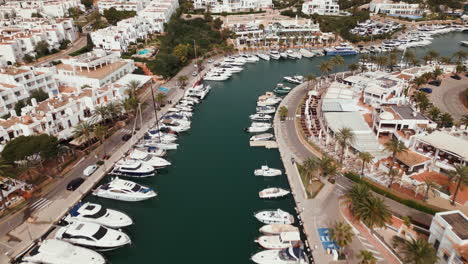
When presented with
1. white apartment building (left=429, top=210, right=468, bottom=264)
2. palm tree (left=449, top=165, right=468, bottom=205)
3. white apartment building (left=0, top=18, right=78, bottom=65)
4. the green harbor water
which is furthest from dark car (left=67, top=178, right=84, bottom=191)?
white apartment building (left=0, top=18, right=78, bottom=65)

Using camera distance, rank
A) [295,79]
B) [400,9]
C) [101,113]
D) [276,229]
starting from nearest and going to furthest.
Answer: [276,229] → [101,113] → [295,79] → [400,9]

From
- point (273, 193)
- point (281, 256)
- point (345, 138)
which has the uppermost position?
point (345, 138)

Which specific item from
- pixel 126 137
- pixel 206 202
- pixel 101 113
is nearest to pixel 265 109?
pixel 126 137

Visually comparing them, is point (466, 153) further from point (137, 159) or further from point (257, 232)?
point (137, 159)

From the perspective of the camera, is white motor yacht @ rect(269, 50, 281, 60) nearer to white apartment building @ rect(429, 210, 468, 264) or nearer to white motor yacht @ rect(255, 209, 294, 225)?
white motor yacht @ rect(255, 209, 294, 225)

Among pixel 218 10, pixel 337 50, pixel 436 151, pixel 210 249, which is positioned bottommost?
pixel 210 249

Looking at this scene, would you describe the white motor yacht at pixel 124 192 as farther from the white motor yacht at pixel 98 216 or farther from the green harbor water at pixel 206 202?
the white motor yacht at pixel 98 216

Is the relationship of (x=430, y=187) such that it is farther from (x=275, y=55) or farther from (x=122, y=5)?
(x=122, y=5)

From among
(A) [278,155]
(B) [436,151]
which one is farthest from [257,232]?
(B) [436,151]

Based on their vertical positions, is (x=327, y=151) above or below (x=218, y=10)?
below
